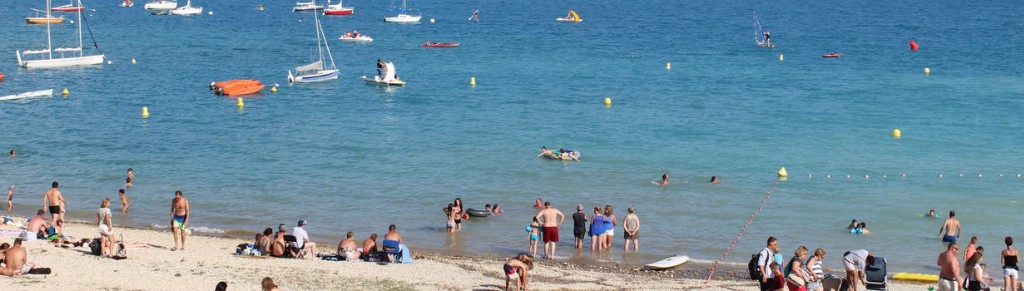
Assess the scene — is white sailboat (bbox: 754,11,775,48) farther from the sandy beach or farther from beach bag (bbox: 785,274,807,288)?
beach bag (bbox: 785,274,807,288)

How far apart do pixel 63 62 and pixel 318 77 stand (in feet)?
52.3

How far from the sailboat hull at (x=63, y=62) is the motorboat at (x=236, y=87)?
45.6ft

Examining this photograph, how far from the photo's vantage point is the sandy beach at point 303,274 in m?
20.1

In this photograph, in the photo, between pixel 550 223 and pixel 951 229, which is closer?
pixel 550 223

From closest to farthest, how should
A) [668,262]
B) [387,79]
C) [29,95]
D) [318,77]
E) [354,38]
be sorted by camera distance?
1. [668,262]
2. [29,95]
3. [387,79]
4. [318,77]
5. [354,38]

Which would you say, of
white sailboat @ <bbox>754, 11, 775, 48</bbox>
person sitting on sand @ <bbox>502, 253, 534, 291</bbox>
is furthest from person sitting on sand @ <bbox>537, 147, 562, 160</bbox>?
white sailboat @ <bbox>754, 11, 775, 48</bbox>

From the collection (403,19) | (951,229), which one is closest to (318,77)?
(951,229)

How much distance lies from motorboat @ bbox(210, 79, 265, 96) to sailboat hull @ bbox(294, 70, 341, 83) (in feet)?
9.13

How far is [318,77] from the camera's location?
57.0 m

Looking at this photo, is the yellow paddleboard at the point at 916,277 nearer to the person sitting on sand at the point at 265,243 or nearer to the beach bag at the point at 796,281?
the beach bag at the point at 796,281

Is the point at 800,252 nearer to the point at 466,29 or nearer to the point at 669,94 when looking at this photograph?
the point at 669,94

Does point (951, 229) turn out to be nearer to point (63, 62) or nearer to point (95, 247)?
point (95, 247)

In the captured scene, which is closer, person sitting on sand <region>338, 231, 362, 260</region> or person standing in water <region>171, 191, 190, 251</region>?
person standing in water <region>171, 191, 190, 251</region>

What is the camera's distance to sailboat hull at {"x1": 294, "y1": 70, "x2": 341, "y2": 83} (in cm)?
5641
